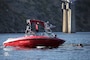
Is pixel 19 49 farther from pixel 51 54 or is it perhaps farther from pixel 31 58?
pixel 31 58

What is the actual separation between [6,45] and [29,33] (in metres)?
6.32

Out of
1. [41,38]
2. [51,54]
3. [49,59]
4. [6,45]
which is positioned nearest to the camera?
[49,59]

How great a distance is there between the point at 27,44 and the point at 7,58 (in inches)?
709

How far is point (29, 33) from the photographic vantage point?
9381cm

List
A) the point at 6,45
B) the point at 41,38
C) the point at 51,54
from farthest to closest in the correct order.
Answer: the point at 6,45 < the point at 41,38 < the point at 51,54

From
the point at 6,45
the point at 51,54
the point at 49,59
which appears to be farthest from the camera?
the point at 6,45

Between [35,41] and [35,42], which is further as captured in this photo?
[35,42]

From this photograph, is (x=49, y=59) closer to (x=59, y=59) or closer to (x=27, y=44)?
(x=59, y=59)

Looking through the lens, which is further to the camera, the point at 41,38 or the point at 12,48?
the point at 12,48

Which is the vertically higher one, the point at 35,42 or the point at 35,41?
the point at 35,41

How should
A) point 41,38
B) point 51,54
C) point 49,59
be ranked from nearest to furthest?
point 49,59
point 51,54
point 41,38

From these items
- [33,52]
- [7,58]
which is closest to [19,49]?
[33,52]

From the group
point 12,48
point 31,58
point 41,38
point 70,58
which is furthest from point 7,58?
point 12,48

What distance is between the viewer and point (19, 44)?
94500mm
